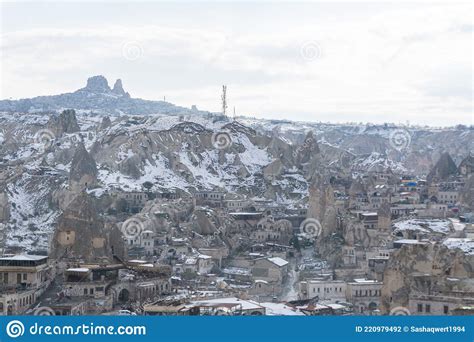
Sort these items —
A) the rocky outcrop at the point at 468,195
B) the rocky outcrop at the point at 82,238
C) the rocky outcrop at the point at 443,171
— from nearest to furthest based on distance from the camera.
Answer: the rocky outcrop at the point at 82,238
the rocky outcrop at the point at 468,195
the rocky outcrop at the point at 443,171

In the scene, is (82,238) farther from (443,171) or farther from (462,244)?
(443,171)

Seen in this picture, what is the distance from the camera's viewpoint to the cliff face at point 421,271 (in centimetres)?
3803

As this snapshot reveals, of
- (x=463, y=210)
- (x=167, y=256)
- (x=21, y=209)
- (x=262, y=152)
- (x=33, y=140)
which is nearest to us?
(x=167, y=256)

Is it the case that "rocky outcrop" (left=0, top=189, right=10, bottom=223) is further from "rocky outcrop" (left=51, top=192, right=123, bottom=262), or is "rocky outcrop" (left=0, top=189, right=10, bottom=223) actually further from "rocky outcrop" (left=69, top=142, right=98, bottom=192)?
"rocky outcrop" (left=51, top=192, right=123, bottom=262)

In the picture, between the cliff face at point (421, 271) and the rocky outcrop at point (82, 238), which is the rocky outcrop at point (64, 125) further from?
the cliff face at point (421, 271)

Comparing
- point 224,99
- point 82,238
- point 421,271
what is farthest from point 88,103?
point 421,271

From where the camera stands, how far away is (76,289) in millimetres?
39344

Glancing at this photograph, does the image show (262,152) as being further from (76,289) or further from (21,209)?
(76,289)

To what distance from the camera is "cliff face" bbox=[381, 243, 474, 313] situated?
38031mm

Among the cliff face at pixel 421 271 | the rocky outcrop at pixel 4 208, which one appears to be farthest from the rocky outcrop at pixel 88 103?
the cliff face at pixel 421 271

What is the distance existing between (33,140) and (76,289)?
7156 cm

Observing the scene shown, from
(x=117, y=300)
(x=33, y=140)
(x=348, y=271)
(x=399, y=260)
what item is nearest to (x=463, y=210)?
(x=348, y=271)

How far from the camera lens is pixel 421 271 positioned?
41.4 m

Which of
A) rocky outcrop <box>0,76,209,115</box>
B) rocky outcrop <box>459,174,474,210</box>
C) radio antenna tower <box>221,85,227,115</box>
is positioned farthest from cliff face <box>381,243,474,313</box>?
rocky outcrop <box>0,76,209,115</box>
